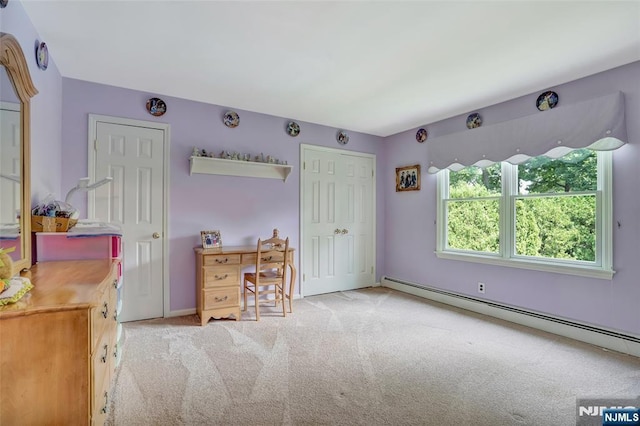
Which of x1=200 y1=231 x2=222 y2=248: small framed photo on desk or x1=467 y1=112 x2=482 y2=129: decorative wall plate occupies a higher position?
x1=467 y1=112 x2=482 y2=129: decorative wall plate

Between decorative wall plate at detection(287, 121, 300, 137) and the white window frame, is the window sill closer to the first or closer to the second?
the white window frame

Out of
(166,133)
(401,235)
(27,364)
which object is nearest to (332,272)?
(401,235)

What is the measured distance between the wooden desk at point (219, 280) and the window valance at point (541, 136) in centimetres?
266

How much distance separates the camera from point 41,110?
7.52ft

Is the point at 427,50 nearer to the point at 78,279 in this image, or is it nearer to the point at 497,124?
the point at 497,124

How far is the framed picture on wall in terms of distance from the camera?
14.7ft

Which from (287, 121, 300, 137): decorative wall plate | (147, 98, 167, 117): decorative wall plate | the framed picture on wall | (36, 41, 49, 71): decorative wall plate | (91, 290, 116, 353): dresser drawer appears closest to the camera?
(91, 290, 116, 353): dresser drawer

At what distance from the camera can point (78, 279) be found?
59.4 inches

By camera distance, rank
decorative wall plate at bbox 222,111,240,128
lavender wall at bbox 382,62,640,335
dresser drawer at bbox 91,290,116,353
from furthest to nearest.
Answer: decorative wall plate at bbox 222,111,240,128
lavender wall at bbox 382,62,640,335
dresser drawer at bbox 91,290,116,353

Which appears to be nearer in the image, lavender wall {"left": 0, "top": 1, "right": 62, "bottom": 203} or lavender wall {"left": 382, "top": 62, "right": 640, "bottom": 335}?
lavender wall {"left": 0, "top": 1, "right": 62, "bottom": 203}

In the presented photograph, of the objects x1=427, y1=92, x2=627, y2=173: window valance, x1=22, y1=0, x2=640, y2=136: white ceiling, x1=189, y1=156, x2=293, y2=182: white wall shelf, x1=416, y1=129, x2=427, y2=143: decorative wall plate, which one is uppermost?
x1=22, y1=0, x2=640, y2=136: white ceiling

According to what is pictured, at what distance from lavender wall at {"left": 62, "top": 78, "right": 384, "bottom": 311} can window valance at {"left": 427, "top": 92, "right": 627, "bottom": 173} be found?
1817 mm

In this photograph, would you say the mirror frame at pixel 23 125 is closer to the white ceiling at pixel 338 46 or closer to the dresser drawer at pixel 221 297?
the white ceiling at pixel 338 46

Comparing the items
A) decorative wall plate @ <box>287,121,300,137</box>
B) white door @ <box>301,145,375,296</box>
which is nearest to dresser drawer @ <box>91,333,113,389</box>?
white door @ <box>301,145,375,296</box>
